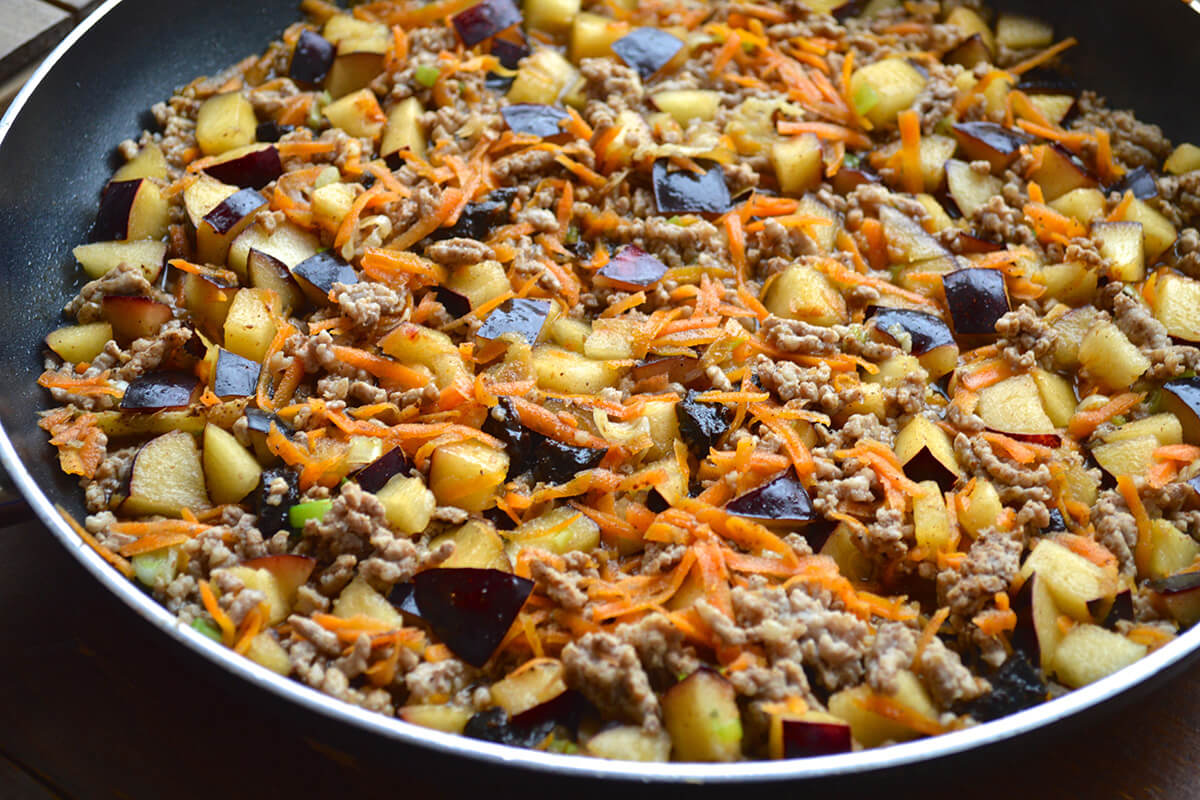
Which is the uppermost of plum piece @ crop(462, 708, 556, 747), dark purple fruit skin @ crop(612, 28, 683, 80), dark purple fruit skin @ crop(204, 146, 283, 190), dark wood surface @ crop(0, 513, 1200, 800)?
dark purple fruit skin @ crop(612, 28, 683, 80)

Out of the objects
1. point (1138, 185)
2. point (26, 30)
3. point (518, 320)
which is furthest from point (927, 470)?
point (26, 30)

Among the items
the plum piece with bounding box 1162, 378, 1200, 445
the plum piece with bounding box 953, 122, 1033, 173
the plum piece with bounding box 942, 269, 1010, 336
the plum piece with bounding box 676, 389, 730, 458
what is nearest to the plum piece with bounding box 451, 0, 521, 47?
the plum piece with bounding box 953, 122, 1033, 173

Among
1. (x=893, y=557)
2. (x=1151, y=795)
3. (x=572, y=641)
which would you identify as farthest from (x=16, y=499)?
(x=1151, y=795)

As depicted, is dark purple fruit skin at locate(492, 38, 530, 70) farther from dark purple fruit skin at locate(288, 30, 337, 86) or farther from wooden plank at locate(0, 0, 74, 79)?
wooden plank at locate(0, 0, 74, 79)

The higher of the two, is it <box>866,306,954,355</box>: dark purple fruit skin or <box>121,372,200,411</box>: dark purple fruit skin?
<box>866,306,954,355</box>: dark purple fruit skin

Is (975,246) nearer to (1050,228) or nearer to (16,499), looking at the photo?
(1050,228)

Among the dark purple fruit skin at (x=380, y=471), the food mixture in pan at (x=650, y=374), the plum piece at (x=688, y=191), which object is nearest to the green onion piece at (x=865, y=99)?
the food mixture in pan at (x=650, y=374)

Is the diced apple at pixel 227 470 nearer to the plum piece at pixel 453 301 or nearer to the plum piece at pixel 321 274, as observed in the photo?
the plum piece at pixel 321 274
